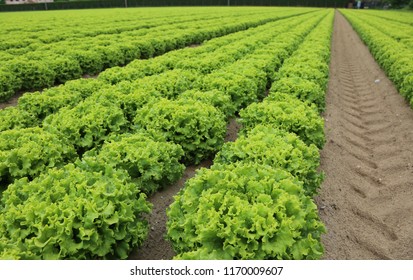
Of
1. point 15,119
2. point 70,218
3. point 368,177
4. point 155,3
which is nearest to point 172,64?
point 15,119

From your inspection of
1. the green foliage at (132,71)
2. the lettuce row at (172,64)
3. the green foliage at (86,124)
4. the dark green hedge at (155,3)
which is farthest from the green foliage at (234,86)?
the dark green hedge at (155,3)

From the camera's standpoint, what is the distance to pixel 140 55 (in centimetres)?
2152

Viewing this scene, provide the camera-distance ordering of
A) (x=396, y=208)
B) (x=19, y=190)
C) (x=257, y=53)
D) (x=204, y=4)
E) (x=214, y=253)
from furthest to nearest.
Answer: (x=204, y=4)
(x=257, y=53)
(x=396, y=208)
(x=19, y=190)
(x=214, y=253)

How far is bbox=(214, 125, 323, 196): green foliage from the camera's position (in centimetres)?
576

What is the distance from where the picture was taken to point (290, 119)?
7.39m

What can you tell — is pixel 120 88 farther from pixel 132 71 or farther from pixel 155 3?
pixel 155 3

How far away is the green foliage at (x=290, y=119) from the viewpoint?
24.1ft

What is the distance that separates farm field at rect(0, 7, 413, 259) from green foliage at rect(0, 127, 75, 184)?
0.08 feet

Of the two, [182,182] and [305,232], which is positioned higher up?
[305,232]

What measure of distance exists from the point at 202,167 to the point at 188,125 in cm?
150

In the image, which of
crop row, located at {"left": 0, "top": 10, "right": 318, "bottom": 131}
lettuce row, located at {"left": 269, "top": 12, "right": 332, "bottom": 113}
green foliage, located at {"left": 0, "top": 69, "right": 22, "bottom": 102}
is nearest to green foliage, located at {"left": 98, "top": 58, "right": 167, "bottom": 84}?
crop row, located at {"left": 0, "top": 10, "right": 318, "bottom": 131}

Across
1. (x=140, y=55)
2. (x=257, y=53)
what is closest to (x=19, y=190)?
(x=257, y=53)

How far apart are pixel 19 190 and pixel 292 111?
18.6 ft
